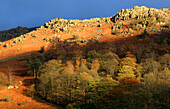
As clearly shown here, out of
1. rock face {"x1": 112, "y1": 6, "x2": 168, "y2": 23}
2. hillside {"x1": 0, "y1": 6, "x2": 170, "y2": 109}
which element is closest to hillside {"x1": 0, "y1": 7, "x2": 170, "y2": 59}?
rock face {"x1": 112, "y1": 6, "x2": 168, "y2": 23}

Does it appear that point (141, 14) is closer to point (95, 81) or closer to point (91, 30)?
point (91, 30)

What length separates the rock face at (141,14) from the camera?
118019 millimetres

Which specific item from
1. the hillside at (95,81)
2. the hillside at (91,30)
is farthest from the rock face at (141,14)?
the hillside at (95,81)

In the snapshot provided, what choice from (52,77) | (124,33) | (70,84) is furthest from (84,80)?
(124,33)

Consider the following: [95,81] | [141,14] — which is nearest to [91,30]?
[141,14]

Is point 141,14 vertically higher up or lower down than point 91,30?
higher up

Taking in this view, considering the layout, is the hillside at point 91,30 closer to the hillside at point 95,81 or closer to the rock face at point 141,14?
the rock face at point 141,14

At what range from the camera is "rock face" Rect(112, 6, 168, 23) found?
118019 millimetres

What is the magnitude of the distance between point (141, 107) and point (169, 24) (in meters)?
Result: 102

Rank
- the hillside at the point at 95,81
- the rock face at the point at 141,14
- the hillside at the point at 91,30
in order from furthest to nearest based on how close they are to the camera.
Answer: the rock face at the point at 141,14 < the hillside at the point at 91,30 < the hillside at the point at 95,81

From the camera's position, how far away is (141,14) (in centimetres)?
12300

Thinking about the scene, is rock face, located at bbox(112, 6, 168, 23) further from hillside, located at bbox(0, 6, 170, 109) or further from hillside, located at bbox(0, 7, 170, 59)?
hillside, located at bbox(0, 6, 170, 109)

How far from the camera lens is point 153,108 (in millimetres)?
20922

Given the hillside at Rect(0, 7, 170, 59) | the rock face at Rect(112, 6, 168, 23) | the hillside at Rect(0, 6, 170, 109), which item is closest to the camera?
the hillside at Rect(0, 6, 170, 109)
